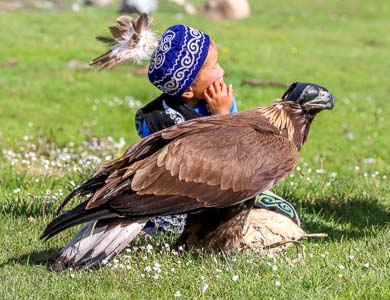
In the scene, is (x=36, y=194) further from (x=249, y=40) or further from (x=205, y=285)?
(x=249, y=40)

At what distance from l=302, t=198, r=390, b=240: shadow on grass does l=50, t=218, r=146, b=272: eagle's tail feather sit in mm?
2172

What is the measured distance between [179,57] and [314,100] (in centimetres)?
112

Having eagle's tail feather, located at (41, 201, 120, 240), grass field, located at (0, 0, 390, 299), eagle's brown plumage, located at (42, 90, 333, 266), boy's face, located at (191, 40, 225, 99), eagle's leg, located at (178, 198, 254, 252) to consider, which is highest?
boy's face, located at (191, 40, 225, 99)

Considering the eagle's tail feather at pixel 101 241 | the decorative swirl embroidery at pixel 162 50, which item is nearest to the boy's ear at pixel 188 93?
the decorative swirl embroidery at pixel 162 50

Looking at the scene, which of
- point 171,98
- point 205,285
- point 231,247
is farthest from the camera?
point 171,98

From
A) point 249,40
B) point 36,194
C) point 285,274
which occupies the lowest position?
point 249,40

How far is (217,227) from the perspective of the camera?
5625 mm

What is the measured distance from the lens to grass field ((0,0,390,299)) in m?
5.16

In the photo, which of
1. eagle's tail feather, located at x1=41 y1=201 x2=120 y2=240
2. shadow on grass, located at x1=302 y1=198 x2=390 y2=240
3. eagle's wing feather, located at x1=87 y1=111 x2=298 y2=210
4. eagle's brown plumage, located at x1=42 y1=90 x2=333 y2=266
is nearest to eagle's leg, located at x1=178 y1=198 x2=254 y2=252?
eagle's brown plumage, located at x1=42 y1=90 x2=333 y2=266

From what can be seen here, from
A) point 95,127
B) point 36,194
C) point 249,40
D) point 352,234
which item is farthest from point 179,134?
point 249,40

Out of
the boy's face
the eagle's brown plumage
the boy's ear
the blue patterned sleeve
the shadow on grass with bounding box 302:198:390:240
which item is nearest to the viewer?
the eagle's brown plumage

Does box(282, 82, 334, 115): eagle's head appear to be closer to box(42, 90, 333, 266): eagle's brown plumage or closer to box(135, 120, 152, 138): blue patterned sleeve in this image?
box(42, 90, 333, 266): eagle's brown plumage

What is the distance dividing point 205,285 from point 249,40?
20026mm

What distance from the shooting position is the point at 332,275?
17.1 feet
